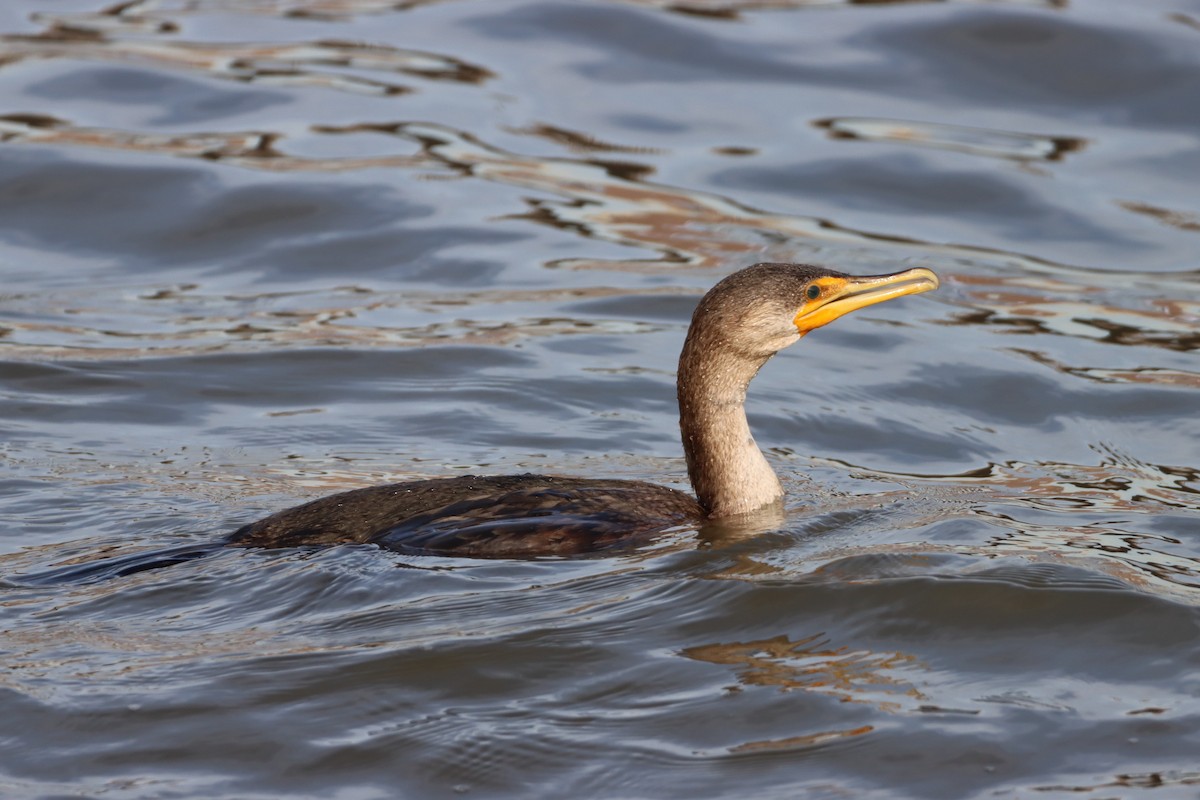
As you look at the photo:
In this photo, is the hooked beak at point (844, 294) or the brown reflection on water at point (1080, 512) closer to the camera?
the brown reflection on water at point (1080, 512)

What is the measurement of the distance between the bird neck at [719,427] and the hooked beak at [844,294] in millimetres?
236

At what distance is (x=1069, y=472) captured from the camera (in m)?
7.66

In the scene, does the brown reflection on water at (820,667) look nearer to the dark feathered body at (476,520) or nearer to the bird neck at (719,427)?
the dark feathered body at (476,520)

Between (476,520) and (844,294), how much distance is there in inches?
66.2

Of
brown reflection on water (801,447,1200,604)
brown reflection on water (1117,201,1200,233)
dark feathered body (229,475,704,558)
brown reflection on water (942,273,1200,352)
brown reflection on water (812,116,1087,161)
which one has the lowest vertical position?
brown reflection on water (801,447,1200,604)

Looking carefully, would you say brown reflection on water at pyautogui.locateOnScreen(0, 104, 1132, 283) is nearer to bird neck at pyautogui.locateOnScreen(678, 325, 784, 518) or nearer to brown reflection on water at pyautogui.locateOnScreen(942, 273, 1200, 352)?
brown reflection on water at pyautogui.locateOnScreen(942, 273, 1200, 352)

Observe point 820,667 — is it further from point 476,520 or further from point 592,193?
point 592,193

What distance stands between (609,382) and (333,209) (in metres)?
3.67

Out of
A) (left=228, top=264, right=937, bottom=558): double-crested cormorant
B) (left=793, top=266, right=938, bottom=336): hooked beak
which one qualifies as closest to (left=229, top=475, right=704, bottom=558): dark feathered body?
(left=228, top=264, right=937, bottom=558): double-crested cormorant

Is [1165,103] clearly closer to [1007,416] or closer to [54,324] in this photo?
[1007,416]

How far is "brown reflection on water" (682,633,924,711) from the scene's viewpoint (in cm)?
519

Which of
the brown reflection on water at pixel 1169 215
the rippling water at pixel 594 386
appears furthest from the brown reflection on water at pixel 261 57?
the brown reflection on water at pixel 1169 215

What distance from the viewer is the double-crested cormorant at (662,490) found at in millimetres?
6133

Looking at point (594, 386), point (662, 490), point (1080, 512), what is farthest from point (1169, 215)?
point (662, 490)
